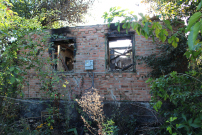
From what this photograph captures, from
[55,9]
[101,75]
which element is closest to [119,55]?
[101,75]

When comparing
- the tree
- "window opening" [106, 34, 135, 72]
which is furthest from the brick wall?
the tree

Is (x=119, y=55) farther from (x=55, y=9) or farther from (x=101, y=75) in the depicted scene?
(x=55, y=9)

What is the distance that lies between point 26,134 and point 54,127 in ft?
3.14

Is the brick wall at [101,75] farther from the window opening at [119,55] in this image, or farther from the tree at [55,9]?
the tree at [55,9]

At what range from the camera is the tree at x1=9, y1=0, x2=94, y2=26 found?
8.16 meters

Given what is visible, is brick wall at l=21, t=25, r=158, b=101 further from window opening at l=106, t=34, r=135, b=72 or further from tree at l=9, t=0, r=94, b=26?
tree at l=9, t=0, r=94, b=26

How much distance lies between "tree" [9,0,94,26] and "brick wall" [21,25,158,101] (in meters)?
4.44

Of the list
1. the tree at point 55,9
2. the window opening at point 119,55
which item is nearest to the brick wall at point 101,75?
the window opening at point 119,55

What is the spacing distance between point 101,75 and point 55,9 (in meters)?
6.04

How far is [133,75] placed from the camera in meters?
4.44

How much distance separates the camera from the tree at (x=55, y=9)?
26.8 feet

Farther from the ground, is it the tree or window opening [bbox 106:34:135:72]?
the tree

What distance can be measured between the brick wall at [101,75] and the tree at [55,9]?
4.44m

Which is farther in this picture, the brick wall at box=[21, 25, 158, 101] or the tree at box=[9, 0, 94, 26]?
the tree at box=[9, 0, 94, 26]
